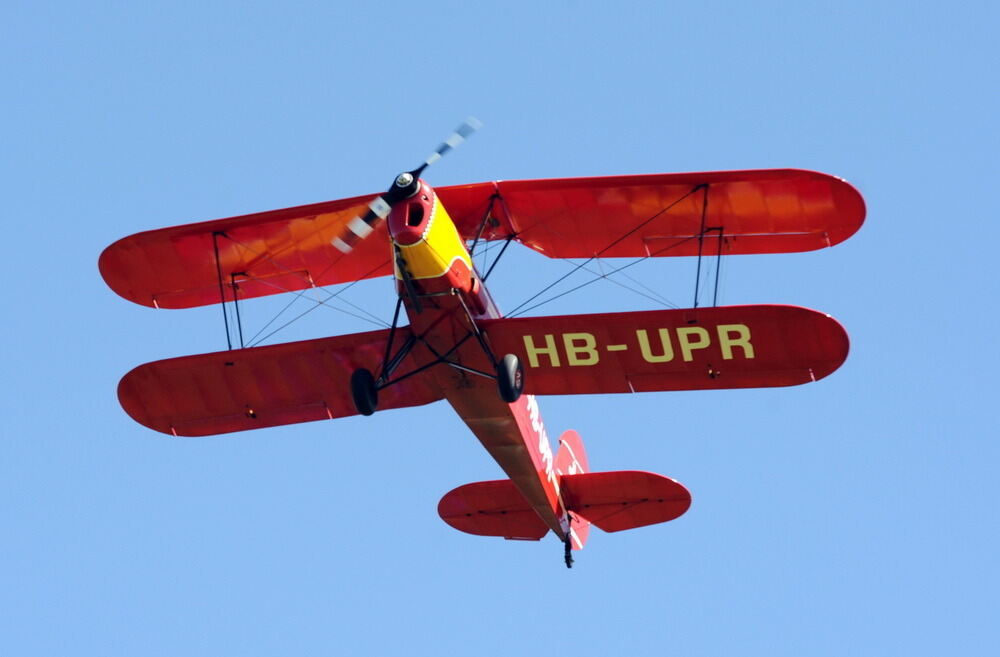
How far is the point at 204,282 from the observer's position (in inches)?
679

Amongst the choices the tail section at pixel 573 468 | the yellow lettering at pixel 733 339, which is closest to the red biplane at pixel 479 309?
the yellow lettering at pixel 733 339

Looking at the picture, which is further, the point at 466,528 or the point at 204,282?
the point at 466,528

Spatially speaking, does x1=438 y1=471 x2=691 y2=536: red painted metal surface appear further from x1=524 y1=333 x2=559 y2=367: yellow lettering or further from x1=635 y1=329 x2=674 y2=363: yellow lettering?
x1=524 y1=333 x2=559 y2=367: yellow lettering

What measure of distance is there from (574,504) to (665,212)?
4.02m

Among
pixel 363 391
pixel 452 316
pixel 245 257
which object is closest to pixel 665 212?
pixel 452 316

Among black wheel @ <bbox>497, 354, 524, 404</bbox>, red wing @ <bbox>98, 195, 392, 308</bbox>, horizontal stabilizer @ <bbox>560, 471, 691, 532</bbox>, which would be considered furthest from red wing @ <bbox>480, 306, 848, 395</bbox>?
horizontal stabilizer @ <bbox>560, 471, 691, 532</bbox>

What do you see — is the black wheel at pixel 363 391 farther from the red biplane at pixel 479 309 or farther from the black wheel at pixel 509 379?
the black wheel at pixel 509 379

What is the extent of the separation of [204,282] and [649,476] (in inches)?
197

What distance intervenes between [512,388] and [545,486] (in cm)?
321

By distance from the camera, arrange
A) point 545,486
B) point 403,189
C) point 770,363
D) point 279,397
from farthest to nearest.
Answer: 1. point 545,486
2. point 279,397
3. point 770,363
4. point 403,189

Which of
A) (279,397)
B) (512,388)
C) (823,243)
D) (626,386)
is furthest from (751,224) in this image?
(279,397)

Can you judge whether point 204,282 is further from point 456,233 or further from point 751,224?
point 751,224

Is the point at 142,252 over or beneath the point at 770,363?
over

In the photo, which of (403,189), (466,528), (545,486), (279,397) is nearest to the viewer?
(403,189)
